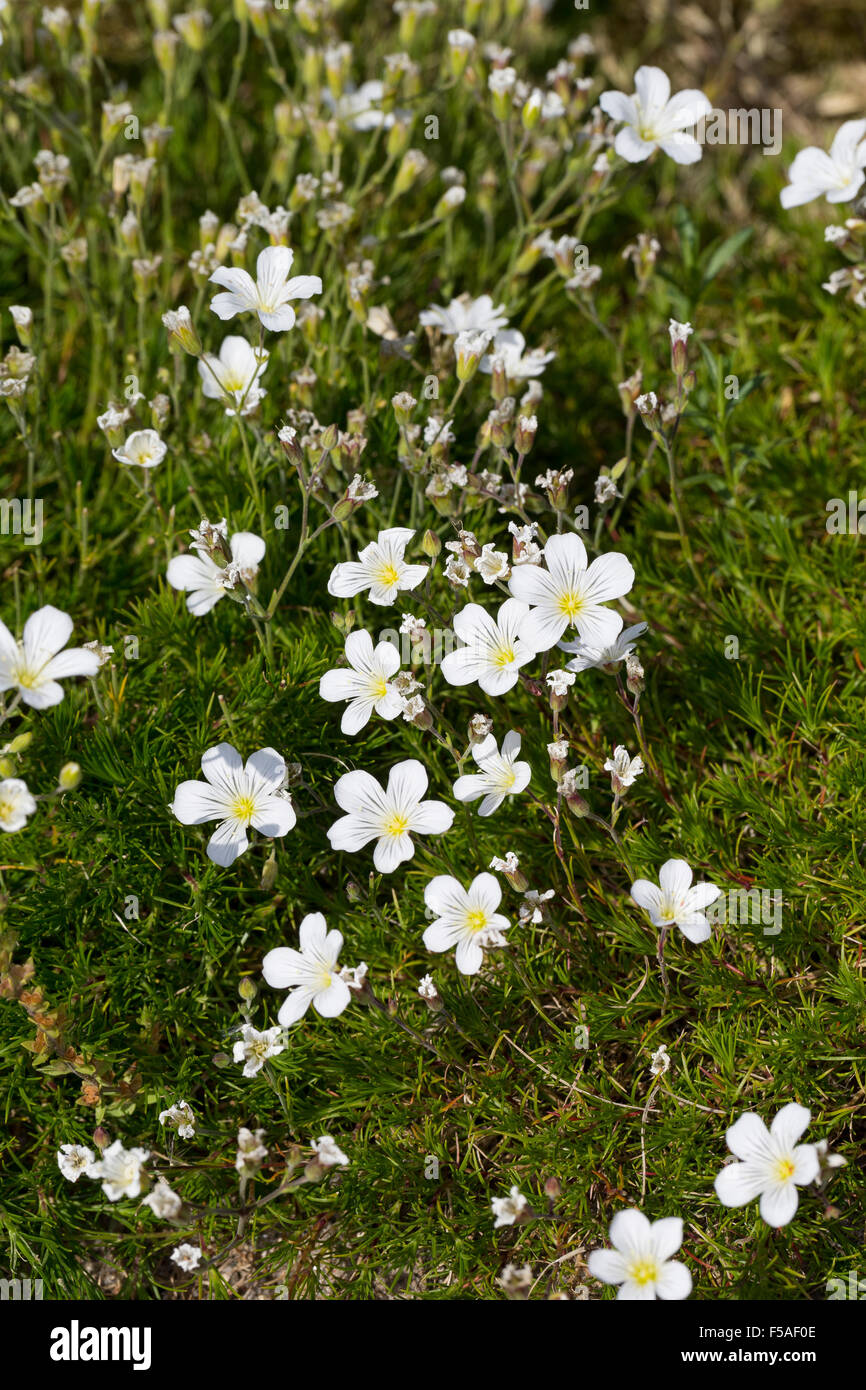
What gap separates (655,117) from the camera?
292 cm

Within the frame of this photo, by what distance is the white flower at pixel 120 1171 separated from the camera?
2.01 m

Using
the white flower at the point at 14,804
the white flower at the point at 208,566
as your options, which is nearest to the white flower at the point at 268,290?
the white flower at the point at 208,566

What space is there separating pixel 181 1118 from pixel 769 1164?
1041 millimetres

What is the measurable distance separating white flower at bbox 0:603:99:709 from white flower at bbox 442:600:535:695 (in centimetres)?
67

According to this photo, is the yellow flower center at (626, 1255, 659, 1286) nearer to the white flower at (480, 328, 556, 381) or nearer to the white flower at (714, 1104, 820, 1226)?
the white flower at (714, 1104, 820, 1226)

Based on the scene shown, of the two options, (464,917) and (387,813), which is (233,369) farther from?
(464,917)

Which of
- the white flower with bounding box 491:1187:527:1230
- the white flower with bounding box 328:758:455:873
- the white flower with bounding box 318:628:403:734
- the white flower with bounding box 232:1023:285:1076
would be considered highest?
the white flower with bounding box 318:628:403:734

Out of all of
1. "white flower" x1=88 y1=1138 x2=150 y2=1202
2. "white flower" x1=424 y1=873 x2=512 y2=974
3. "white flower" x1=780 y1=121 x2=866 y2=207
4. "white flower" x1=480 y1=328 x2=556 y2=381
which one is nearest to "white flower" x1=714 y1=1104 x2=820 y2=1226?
"white flower" x1=424 y1=873 x2=512 y2=974

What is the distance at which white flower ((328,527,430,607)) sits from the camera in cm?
236

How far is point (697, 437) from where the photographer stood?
3273 millimetres

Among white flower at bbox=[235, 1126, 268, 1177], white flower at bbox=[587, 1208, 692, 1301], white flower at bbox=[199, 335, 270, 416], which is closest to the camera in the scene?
white flower at bbox=[587, 1208, 692, 1301]

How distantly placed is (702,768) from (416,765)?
2.56 feet

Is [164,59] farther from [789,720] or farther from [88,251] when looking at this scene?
[789,720]

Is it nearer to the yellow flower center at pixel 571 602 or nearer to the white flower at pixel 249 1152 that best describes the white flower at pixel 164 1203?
the white flower at pixel 249 1152
